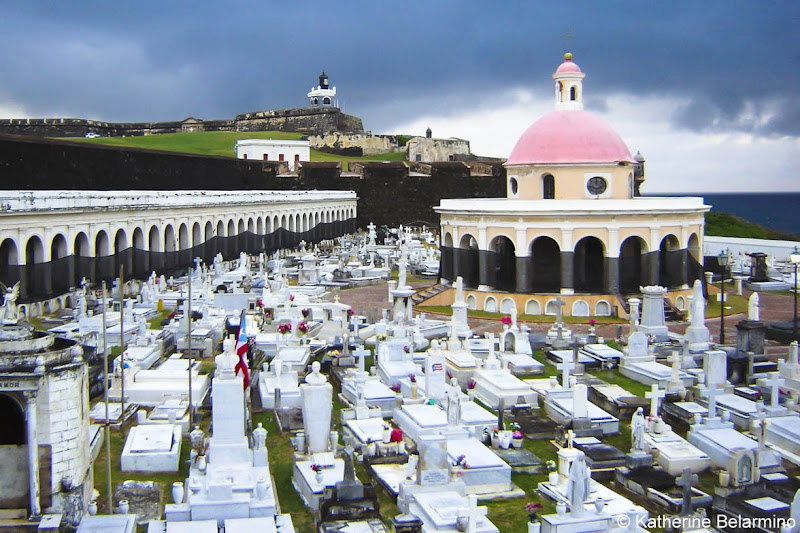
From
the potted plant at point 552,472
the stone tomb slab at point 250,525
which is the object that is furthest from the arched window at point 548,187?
the stone tomb slab at point 250,525

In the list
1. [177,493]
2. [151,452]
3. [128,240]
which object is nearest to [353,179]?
[128,240]

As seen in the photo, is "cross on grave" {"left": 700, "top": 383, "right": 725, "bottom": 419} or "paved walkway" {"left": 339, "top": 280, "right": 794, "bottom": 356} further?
"paved walkway" {"left": 339, "top": 280, "right": 794, "bottom": 356}

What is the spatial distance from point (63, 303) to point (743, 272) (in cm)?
2606

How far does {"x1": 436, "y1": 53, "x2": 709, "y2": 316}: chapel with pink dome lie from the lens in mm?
27641

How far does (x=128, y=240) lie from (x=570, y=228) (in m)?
16.1

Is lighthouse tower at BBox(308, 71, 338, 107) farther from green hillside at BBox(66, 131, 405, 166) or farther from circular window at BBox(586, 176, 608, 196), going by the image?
circular window at BBox(586, 176, 608, 196)

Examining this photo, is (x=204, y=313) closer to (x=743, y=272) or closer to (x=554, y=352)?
(x=554, y=352)

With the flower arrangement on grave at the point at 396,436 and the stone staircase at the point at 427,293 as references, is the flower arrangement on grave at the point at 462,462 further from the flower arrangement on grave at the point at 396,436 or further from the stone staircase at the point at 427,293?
the stone staircase at the point at 427,293

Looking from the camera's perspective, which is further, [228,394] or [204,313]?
[204,313]

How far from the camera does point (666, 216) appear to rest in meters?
28.3

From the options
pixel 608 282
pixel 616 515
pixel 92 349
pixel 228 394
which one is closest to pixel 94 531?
pixel 228 394

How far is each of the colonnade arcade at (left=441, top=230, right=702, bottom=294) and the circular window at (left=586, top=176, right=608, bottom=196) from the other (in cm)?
161

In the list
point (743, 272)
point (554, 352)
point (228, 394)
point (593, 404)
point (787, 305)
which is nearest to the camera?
point (228, 394)

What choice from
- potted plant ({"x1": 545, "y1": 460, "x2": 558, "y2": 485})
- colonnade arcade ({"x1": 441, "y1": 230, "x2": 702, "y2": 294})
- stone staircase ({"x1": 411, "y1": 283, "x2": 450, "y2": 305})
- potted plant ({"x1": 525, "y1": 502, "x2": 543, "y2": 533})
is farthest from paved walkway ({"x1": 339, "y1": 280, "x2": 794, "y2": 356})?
potted plant ({"x1": 525, "y1": 502, "x2": 543, "y2": 533})
